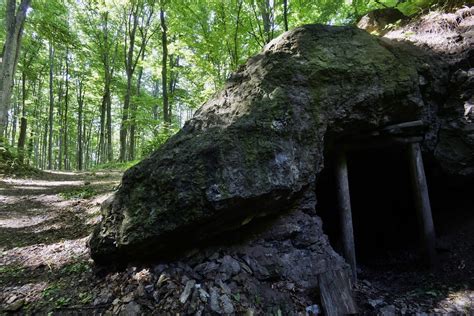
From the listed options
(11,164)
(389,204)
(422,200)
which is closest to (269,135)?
(422,200)

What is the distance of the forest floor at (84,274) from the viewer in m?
2.90

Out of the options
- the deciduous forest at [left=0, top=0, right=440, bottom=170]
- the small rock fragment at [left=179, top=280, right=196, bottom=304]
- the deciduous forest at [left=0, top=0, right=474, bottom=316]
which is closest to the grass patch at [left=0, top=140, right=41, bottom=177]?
the deciduous forest at [left=0, top=0, right=440, bottom=170]

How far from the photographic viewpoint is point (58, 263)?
3553mm

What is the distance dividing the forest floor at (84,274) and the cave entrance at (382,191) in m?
0.48

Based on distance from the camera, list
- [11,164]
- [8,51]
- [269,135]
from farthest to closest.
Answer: [11,164] < [8,51] < [269,135]

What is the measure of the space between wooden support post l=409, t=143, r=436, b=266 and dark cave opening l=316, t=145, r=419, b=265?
2.04 feet

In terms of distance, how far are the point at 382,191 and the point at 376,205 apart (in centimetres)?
37

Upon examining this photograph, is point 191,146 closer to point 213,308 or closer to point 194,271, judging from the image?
point 194,271

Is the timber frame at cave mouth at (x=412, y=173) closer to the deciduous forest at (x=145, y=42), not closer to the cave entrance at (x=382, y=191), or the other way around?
the cave entrance at (x=382, y=191)

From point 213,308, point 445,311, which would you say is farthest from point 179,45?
point 445,311

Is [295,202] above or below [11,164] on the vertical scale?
below

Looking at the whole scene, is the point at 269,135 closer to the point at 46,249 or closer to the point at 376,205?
the point at 46,249

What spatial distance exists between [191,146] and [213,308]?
182 cm

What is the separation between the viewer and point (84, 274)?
3275mm
